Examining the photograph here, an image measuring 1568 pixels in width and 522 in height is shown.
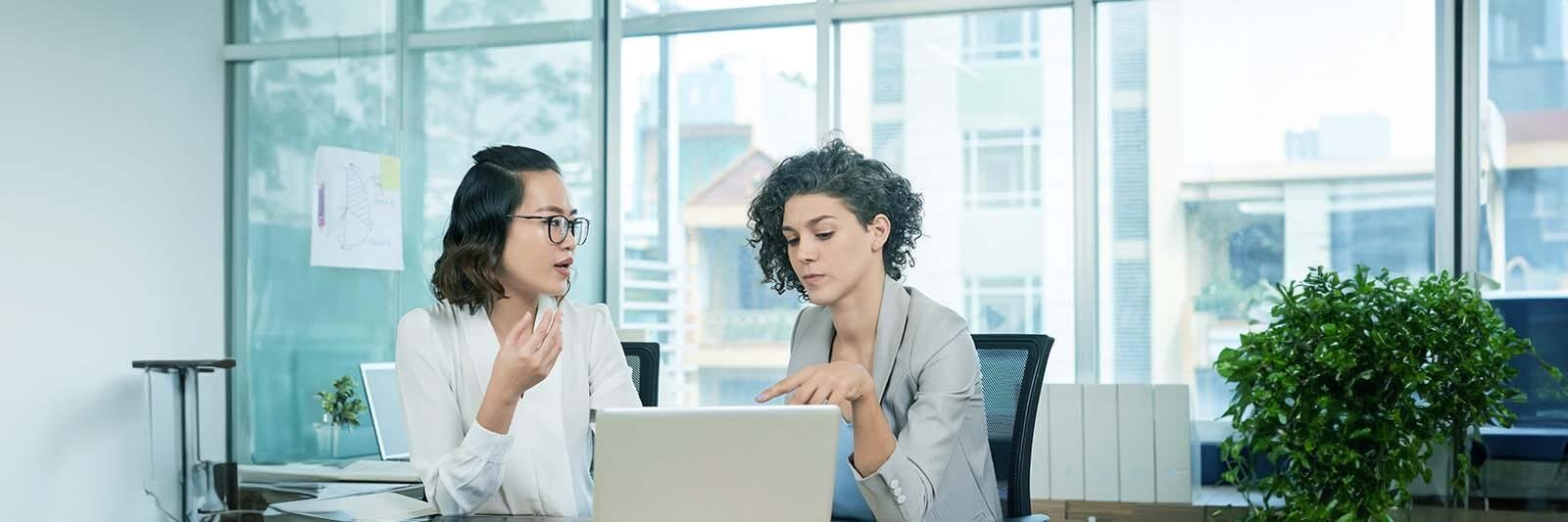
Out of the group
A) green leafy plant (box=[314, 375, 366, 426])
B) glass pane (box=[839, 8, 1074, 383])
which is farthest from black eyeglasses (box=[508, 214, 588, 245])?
glass pane (box=[839, 8, 1074, 383])

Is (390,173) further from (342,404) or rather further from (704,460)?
(704,460)

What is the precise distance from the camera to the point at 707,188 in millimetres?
5094

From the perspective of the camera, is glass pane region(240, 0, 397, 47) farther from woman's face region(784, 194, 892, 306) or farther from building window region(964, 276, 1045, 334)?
woman's face region(784, 194, 892, 306)

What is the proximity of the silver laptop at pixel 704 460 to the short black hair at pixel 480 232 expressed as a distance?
2.00 feet

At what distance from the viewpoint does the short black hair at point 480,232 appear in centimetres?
195

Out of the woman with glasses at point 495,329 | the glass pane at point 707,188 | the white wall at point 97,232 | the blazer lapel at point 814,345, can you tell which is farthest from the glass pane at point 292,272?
the blazer lapel at point 814,345

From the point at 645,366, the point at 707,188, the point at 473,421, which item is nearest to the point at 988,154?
the point at 707,188

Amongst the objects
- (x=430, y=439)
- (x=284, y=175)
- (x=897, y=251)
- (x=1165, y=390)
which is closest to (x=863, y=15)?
(x=1165, y=390)

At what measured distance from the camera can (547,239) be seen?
197cm

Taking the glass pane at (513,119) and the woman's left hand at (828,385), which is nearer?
the woman's left hand at (828,385)

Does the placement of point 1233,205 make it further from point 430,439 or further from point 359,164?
point 430,439

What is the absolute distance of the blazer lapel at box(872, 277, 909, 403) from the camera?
199 centimetres

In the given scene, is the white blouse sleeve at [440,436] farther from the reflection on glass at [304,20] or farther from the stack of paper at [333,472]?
the reflection on glass at [304,20]

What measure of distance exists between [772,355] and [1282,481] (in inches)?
79.3
